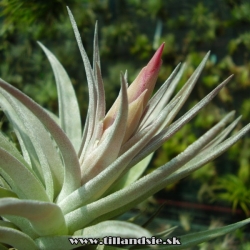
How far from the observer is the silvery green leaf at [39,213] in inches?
10.3

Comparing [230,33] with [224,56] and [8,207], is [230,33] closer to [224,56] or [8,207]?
[224,56]

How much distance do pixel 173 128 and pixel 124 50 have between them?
1.32 m

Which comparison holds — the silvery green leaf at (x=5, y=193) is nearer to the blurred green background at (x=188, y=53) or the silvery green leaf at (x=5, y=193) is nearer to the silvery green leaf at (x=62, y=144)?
the silvery green leaf at (x=62, y=144)

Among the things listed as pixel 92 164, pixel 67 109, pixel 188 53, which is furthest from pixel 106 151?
pixel 188 53

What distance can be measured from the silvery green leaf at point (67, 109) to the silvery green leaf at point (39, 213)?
4.9 inches

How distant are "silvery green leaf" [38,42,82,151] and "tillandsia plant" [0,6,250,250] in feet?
0.14

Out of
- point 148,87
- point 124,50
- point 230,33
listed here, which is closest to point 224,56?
point 230,33

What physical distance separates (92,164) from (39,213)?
3.1 inches

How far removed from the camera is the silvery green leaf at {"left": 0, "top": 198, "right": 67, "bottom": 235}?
26cm

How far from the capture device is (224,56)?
159cm

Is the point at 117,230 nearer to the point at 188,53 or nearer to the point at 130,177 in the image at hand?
the point at 130,177

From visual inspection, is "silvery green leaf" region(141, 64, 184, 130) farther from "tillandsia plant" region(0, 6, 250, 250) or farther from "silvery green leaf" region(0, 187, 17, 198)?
"silvery green leaf" region(0, 187, 17, 198)

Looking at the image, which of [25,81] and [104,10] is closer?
[25,81]

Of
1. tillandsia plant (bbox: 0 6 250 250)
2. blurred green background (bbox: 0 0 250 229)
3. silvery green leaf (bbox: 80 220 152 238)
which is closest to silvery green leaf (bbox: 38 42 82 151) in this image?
tillandsia plant (bbox: 0 6 250 250)
